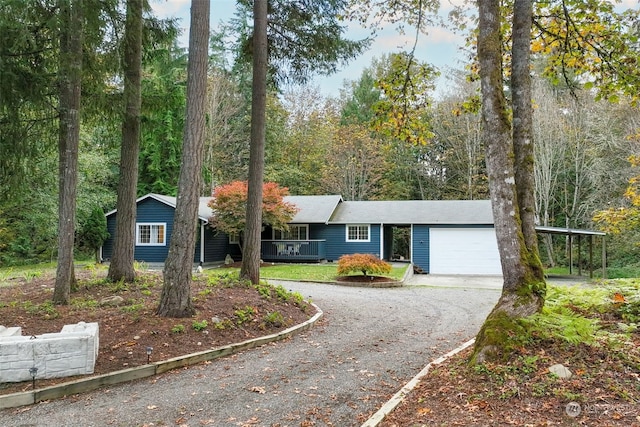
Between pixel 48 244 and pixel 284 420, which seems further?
pixel 48 244

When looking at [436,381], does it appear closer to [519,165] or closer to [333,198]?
[519,165]

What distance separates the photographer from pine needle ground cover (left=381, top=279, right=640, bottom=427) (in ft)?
9.45

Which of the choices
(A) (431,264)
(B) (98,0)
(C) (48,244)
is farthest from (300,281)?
(C) (48,244)

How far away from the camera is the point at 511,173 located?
14.2ft

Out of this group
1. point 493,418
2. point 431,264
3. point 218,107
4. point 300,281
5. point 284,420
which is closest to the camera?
point 493,418

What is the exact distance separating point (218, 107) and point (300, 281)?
56.9 ft

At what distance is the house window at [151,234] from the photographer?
19.9 m

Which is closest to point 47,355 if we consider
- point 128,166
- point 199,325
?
point 199,325

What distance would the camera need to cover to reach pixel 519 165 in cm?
460

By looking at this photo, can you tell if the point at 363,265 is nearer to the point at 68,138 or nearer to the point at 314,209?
the point at 314,209

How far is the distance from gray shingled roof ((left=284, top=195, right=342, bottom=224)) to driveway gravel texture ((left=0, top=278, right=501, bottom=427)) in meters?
13.5

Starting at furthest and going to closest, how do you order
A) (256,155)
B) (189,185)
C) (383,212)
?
(383,212) < (256,155) < (189,185)

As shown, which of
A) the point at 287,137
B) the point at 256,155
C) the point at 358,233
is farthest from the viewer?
the point at 287,137

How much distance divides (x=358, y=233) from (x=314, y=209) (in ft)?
9.15
